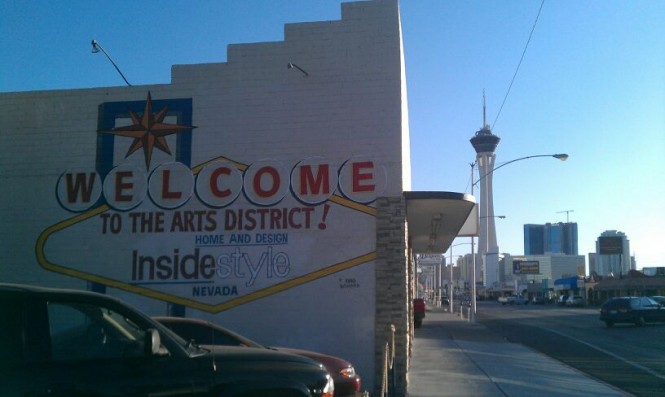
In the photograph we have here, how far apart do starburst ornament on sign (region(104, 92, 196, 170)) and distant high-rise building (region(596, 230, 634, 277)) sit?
73.7 metres

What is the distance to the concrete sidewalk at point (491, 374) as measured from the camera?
40.5ft

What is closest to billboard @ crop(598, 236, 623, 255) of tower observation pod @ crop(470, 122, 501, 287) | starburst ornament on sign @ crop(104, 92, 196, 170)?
tower observation pod @ crop(470, 122, 501, 287)

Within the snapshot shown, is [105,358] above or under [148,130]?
under

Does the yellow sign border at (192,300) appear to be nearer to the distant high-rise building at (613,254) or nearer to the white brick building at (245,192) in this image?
the white brick building at (245,192)

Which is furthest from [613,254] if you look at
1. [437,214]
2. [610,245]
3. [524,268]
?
[437,214]

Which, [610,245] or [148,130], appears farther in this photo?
[610,245]

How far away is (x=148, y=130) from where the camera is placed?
1404 centimetres

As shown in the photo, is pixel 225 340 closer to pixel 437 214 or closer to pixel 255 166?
pixel 255 166

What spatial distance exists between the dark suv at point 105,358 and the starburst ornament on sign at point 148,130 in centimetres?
907

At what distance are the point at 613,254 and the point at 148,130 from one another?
111 metres

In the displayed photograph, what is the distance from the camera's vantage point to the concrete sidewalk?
12336 millimetres

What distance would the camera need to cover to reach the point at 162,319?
8.98m

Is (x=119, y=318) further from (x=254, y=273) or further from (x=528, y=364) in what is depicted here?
(x=528, y=364)

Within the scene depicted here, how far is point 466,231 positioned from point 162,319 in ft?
49.9
